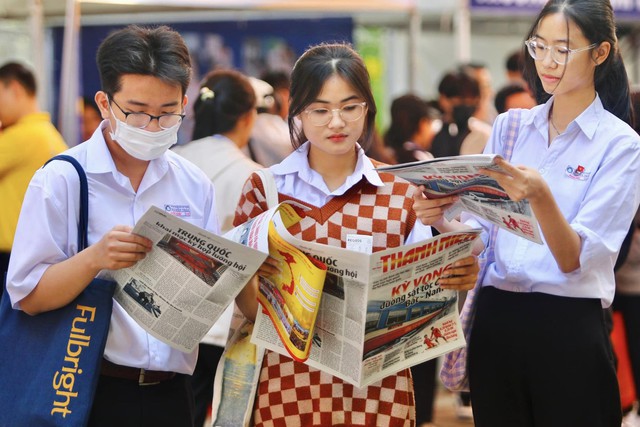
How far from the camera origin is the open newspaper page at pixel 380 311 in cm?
254

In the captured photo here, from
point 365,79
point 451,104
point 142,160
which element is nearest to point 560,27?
point 365,79

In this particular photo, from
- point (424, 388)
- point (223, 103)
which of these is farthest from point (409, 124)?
point (223, 103)

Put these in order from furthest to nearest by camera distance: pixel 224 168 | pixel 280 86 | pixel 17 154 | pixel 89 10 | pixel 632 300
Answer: pixel 89 10
pixel 280 86
pixel 17 154
pixel 632 300
pixel 224 168

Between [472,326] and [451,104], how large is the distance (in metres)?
3.76

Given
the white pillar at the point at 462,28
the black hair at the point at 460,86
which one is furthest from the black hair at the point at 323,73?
the white pillar at the point at 462,28

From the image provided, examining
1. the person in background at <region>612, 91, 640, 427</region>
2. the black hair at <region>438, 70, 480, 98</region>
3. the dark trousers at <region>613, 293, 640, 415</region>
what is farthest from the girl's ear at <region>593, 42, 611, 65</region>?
the black hair at <region>438, 70, 480, 98</region>

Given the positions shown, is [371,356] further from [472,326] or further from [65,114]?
[65,114]

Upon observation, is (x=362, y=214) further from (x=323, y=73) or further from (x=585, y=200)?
(x=585, y=200)

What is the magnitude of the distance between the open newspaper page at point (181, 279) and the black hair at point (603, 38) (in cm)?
108

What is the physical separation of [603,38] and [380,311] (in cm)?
A: 98

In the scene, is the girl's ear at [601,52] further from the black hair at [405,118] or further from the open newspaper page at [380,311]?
the black hair at [405,118]

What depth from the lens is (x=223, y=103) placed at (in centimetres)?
456

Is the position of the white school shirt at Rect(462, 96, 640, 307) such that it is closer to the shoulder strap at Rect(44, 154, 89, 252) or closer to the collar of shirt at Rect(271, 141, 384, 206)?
the collar of shirt at Rect(271, 141, 384, 206)

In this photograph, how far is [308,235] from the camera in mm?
2805
